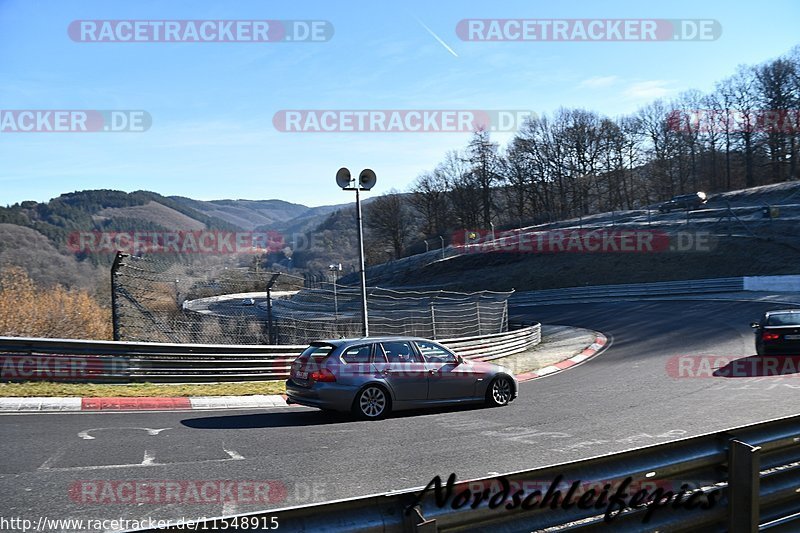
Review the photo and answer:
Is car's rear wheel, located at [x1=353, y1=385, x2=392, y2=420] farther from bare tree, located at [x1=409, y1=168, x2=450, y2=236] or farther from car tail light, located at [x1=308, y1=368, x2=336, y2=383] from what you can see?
bare tree, located at [x1=409, y1=168, x2=450, y2=236]

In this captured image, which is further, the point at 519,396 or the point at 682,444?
the point at 519,396

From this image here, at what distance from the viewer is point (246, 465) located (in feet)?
25.0

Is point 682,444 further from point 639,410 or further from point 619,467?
point 639,410

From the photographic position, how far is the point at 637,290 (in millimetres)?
46281

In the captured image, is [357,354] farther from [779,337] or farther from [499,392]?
[779,337]

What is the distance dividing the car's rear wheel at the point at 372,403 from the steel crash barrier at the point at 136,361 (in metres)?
4.50

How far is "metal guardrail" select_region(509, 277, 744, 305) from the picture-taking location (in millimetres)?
42719

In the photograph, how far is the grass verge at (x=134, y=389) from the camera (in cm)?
1199

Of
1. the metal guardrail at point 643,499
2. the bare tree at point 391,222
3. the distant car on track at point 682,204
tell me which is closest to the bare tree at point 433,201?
the bare tree at point 391,222

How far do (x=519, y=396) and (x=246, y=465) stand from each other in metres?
7.87

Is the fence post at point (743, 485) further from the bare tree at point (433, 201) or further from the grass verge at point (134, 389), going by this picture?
the bare tree at point (433, 201)

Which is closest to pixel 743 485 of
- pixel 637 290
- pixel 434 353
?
pixel 434 353

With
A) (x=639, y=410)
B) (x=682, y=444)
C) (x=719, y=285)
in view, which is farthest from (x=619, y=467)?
(x=719, y=285)

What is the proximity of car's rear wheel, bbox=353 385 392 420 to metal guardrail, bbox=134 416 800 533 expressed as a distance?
24.7ft
